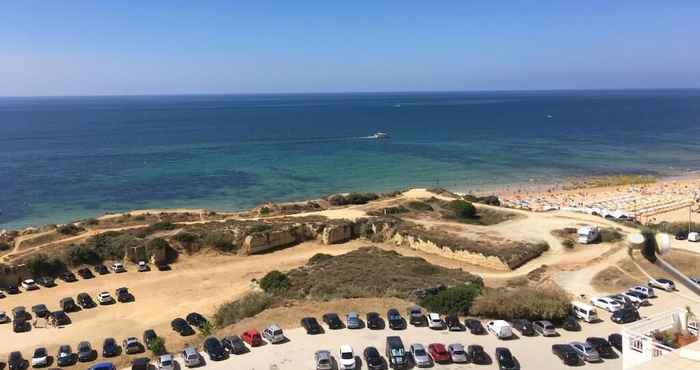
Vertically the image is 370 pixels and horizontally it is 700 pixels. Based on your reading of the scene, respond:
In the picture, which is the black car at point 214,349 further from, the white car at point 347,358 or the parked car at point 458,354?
the parked car at point 458,354

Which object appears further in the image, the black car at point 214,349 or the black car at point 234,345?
the black car at point 234,345

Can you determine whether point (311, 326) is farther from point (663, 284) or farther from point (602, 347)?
Result: point (663, 284)

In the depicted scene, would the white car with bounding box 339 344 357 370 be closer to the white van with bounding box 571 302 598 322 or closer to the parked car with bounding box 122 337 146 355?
the parked car with bounding box 122 337 146 355

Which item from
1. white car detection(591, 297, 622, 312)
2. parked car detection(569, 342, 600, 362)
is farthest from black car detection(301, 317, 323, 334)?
white car detection(591, 297, 622, 312)

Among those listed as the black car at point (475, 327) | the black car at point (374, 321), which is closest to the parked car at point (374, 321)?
the black car at point (374, 321)

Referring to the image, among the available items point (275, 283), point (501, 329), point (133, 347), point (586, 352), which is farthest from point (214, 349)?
point (586, 352)

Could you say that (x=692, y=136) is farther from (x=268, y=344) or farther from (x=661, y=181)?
(x=268, y=344)

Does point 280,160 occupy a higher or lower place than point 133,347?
lower
